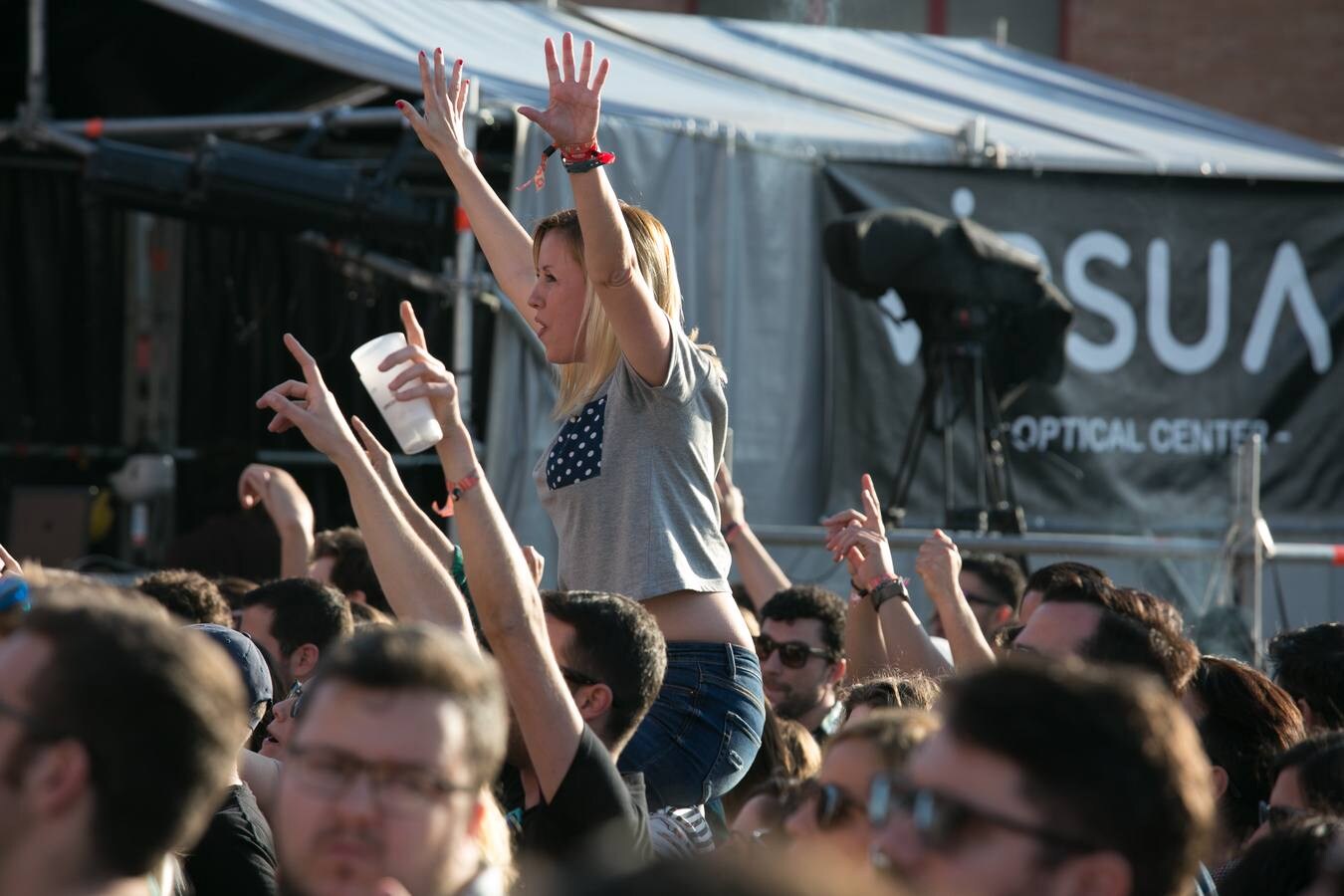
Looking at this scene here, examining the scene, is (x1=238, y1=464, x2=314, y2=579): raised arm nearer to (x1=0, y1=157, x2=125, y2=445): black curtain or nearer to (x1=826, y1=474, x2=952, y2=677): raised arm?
(x1=826, y1=474, x2=952, y2=677): raised arm

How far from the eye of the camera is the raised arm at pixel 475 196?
12.5ft

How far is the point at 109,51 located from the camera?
9508mm

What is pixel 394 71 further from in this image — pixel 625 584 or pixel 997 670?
pixel 997 670

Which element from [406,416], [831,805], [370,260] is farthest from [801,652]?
[370,260]

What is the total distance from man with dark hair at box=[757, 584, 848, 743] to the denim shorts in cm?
161

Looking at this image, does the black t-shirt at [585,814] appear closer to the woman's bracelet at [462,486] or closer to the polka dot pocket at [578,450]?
the woman's bracelet at [462,486]

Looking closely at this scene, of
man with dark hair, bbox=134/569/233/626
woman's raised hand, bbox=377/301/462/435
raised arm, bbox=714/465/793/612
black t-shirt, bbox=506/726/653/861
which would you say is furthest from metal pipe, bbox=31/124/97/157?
black t-shirt, bbox=506/726/653/861

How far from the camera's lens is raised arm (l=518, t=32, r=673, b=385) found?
3.09 meters

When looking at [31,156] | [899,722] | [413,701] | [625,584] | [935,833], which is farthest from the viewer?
[31,156]

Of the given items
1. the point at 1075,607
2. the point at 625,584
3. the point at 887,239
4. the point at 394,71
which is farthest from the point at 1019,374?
the point at 625,584

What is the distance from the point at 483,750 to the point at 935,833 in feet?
1.75

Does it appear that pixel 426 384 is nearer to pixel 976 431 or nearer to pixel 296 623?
pixel 296 623

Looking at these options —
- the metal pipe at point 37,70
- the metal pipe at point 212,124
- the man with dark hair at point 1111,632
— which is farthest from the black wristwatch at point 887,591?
the metal pipe at point 37,70

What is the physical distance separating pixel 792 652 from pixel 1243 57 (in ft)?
41.6
